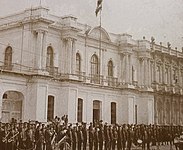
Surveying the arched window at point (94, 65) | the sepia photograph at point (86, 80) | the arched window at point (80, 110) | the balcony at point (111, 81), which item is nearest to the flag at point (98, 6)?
the sepia photograph at point (86, 80)

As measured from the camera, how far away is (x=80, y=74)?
16.3 metres

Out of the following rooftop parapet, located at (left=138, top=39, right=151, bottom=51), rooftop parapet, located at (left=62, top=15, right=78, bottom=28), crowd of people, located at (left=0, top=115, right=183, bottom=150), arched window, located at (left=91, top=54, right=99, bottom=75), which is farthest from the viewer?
rooftop parapet, located at (left=138, top=39, right=151, bottom=51)

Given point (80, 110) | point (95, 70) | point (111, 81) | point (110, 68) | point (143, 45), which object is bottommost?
point (80, 110)

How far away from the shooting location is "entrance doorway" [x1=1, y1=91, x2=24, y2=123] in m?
13.0

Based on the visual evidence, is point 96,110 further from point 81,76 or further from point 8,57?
point 8,57

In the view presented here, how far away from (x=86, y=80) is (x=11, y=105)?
3990mm

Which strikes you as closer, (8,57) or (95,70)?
(8,57)

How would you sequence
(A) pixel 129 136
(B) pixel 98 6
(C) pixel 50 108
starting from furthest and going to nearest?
(C) pixel 50 108 < (B) pixel 98 6 < (A) pixel 129 136

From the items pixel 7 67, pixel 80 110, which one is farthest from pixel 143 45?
pixel 7 67

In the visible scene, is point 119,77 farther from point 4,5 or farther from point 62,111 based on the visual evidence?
point 4,5

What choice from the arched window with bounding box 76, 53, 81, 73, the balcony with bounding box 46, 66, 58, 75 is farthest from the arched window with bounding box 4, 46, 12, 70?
the arched window with bounding box 76, 53, 81, 73

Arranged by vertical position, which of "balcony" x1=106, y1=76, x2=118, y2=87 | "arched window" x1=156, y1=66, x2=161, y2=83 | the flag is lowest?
"balcony" x1=106, y1=76, x2=118, y2=87

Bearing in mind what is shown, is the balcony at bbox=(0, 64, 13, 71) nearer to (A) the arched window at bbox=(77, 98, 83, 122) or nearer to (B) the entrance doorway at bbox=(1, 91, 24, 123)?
(B) the entrance doorway at bbox=(1, 91, 24, 123)

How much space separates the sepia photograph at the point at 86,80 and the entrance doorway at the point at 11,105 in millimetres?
36
